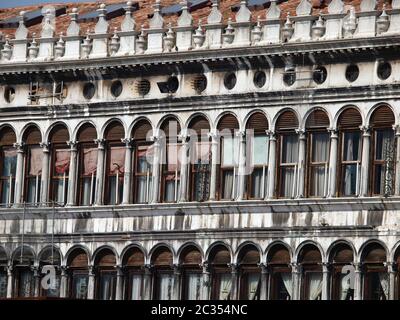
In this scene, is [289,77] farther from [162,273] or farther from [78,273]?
[78,273]

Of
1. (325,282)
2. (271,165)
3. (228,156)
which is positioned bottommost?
(325,282)

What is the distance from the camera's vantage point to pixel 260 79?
84000 millimetres

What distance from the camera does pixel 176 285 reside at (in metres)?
84.9

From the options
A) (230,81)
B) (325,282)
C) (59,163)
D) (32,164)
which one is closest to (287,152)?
(230,81)

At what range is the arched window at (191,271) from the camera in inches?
3327

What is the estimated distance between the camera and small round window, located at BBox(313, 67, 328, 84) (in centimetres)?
8231

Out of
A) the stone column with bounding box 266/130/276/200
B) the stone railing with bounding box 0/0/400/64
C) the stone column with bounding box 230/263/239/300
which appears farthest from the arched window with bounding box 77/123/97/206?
the stone column with bounding box 266/130/276/200

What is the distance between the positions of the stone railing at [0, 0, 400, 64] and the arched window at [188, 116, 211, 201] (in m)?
2.46

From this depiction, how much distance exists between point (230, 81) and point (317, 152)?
13.7 ft

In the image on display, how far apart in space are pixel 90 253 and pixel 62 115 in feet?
16.1

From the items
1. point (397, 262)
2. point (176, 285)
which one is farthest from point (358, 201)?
point (176, 285)

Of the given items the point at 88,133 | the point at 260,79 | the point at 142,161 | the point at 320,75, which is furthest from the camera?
the point at 88,133

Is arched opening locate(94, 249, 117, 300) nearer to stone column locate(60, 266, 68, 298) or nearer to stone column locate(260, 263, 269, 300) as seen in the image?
stone column locate(60, 266, 68, 298)

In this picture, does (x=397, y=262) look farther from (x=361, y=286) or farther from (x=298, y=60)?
(x=298, y=60)
